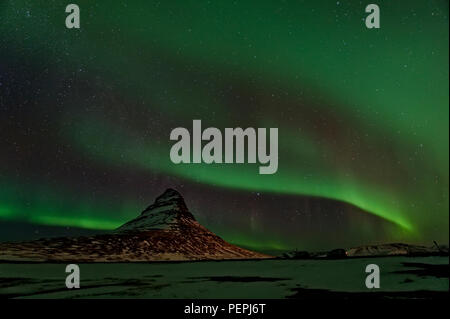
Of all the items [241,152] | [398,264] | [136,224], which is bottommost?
[398,264]

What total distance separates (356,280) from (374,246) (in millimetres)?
573

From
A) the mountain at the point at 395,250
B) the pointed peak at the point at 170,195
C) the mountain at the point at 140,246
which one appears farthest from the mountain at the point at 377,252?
the pointed peak at the point at 170,195

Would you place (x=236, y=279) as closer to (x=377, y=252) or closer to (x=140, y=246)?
(x=140, y=246)

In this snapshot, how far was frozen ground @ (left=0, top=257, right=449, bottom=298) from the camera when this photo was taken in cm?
611

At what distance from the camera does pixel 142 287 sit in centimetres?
614

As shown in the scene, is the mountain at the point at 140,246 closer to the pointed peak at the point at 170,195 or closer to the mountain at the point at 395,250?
the pointed peak at the point at 170,195

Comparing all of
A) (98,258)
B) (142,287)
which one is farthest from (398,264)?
(98,258)

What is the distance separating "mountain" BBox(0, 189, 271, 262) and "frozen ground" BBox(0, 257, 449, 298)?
0.11 metres

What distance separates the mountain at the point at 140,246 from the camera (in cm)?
630

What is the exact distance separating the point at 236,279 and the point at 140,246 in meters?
1.30

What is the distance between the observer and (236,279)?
20.7ft

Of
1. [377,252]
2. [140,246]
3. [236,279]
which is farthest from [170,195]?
[377,252]
